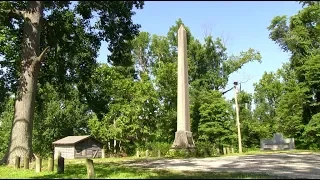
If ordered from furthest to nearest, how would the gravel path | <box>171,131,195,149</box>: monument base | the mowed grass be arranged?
<box>171,131,195,149</box>: monument base → the gravel path → the mowed grass

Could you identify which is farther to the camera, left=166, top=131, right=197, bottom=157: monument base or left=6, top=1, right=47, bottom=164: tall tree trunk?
left=166, top=131, right=197, bottom=157: monument base

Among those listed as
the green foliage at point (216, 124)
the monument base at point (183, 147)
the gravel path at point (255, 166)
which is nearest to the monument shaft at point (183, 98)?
the monument base at point (183, 147)

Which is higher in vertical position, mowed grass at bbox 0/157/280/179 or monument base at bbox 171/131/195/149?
monument base at bbox 171/131/195/149

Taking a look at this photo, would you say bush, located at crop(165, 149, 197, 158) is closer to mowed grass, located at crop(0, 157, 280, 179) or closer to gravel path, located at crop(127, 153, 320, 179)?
gravel path, located at crop(127, 153, 320, 179)

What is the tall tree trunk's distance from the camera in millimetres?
17344

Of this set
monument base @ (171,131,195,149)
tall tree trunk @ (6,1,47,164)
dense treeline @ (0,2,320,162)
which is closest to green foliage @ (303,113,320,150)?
dense treeline @ (0,2,320,162)

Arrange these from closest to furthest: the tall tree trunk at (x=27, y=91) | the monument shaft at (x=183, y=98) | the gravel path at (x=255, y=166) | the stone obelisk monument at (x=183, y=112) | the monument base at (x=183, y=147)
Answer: the gravel path at (x=255, y=166) → the tall tree trunk at (x=27, y=91) → the monument base at (x=183, y=147) → the stone obelisk monument at (x=183, y=112) → the monument shaft at (x=183, y=98)

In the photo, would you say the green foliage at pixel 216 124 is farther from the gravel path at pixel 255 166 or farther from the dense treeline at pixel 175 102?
the gravel path at pixel 255 166

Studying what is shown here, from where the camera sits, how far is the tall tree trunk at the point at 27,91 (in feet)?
56.9

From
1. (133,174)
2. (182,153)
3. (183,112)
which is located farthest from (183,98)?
(133,174)

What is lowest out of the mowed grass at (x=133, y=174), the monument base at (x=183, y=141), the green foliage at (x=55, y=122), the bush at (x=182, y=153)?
the bush at (x=182, y=153)

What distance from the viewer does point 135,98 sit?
148 feet

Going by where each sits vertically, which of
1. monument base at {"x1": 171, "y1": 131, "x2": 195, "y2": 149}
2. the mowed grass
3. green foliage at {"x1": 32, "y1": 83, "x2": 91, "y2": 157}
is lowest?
the mowed grass

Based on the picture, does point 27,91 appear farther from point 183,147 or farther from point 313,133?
point 313,133
